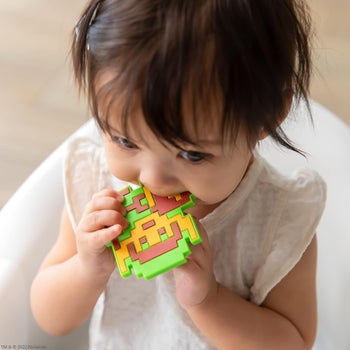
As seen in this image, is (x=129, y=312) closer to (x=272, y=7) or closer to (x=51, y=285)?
(x=51, y=285)

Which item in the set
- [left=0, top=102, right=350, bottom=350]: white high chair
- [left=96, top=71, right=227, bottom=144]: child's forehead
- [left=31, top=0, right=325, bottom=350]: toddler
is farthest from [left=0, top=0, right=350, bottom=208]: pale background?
[left=96, top=71, right=227, bottom=144]: child's forehead

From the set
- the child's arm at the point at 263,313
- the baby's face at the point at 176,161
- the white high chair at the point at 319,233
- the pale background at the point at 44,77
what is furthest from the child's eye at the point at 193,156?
the pale background at the point at 44,77

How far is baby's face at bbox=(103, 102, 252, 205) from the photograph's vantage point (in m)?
0.48

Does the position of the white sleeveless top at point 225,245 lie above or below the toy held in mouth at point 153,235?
below

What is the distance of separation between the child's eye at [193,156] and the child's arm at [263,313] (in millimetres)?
129

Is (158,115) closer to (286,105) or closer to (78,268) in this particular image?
(286,105)

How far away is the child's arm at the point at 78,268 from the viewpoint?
22.0 inches

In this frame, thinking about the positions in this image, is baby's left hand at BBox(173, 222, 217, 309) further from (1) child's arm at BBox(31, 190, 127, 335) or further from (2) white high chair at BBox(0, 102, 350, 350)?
(2) white high chair at BBox(0, 102, 350, 350)

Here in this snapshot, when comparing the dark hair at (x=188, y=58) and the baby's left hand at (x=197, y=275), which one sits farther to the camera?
the baby's left hand at (x=197, y=275)

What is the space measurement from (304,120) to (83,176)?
1.14ft

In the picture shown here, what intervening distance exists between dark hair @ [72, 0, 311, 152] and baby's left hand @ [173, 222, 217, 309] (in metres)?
0.12

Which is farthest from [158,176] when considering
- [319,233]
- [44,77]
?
[44,77]

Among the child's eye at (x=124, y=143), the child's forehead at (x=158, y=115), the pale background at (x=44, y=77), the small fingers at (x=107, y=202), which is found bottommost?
the pale background at (x=44, y=77)

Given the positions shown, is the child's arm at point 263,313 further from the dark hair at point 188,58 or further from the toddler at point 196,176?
the dark hair at point 188,58
